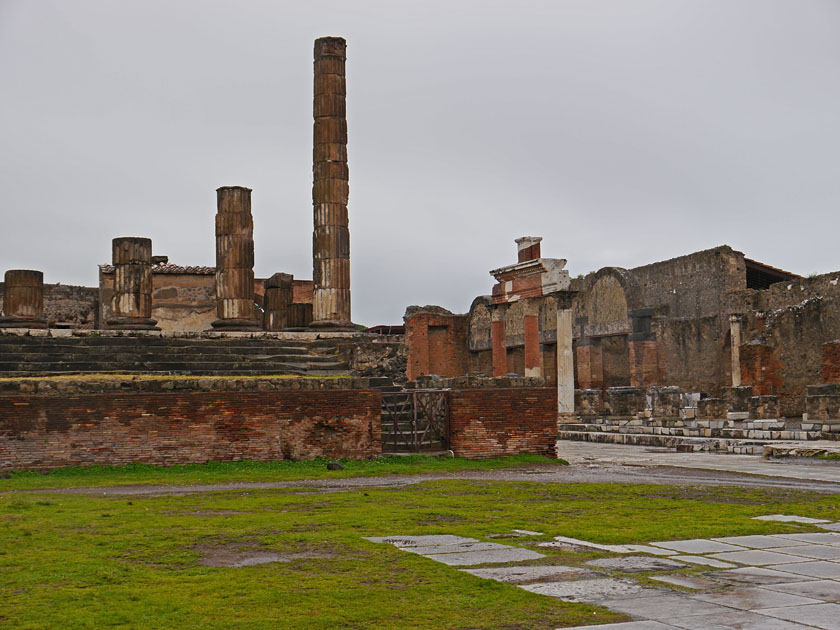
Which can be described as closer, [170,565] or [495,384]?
[170,565]

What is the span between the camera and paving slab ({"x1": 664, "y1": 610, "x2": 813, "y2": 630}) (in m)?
3.94

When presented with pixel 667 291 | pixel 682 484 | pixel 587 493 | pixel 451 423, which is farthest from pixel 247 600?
pixel 667 291

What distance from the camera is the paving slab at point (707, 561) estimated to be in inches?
212

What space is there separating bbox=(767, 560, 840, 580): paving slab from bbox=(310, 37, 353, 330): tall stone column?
592 inches

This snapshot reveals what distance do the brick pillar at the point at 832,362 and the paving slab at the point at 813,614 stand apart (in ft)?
54.7

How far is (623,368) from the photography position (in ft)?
106

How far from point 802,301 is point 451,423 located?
1536 cm

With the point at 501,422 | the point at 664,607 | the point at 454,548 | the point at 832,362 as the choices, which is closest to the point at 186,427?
the point at 501,422

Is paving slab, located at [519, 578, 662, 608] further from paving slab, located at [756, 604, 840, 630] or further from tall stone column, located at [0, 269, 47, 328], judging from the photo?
tall stone column, located at [0, 269, 47, 328]

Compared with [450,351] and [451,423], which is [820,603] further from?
[450,351]

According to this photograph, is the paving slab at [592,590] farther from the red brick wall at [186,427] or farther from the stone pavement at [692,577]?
the red brick wall at [186,427]

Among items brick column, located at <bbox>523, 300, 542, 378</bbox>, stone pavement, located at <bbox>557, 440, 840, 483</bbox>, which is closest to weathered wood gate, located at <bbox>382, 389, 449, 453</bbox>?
stone pavement, located at <bbox>557, 440, 840, 483</bbox>

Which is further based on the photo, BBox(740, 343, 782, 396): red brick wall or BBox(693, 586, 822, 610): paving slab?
BBox(740, 343, 782, 396): red brick wall

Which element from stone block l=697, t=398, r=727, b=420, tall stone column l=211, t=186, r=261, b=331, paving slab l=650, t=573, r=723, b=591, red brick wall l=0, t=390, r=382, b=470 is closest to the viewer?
paving slab l=650, t=573, r=723, b=591
